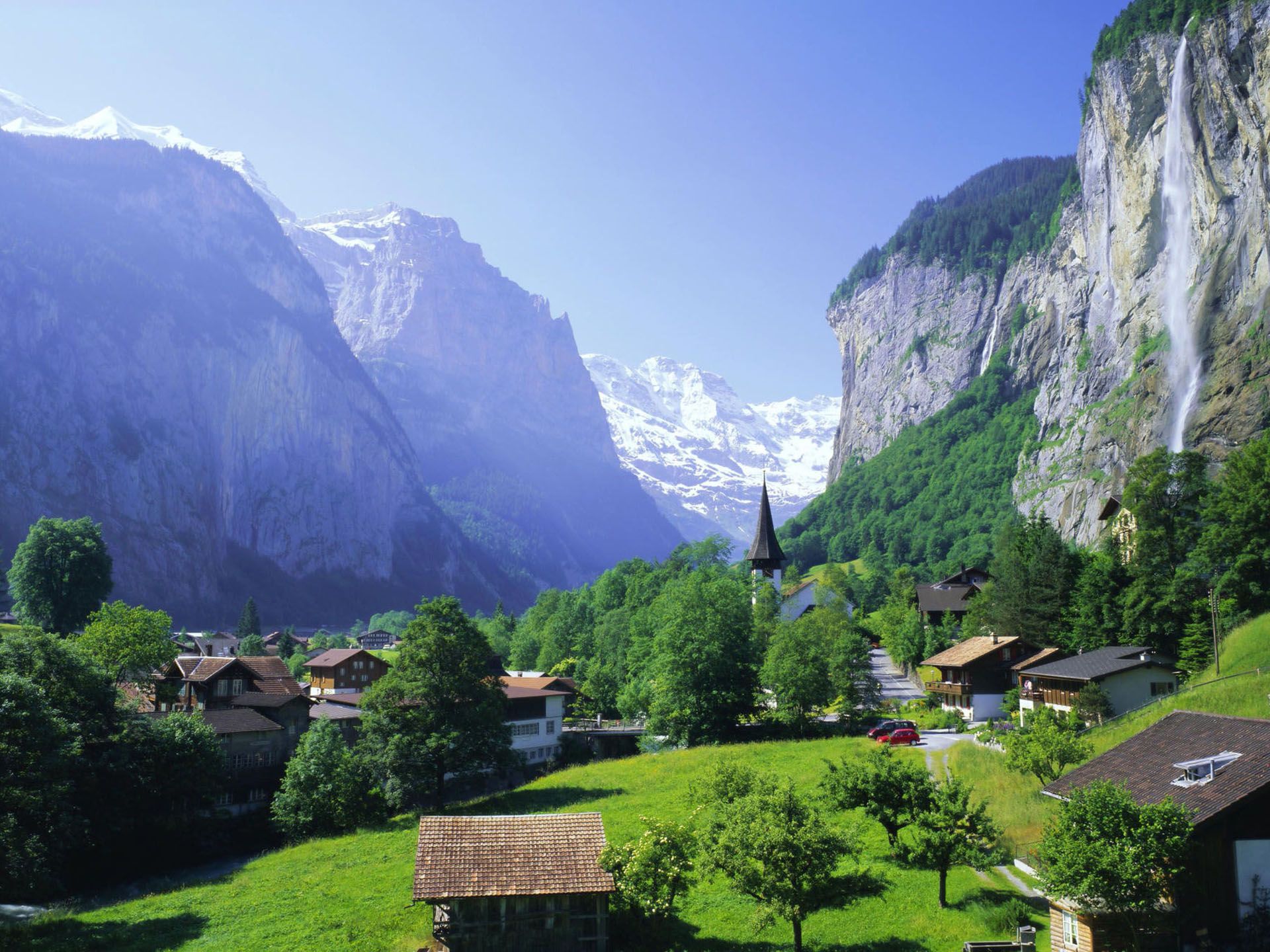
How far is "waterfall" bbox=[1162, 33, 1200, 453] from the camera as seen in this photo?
9631cm

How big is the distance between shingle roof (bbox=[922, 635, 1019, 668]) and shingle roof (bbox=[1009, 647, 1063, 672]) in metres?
1.76

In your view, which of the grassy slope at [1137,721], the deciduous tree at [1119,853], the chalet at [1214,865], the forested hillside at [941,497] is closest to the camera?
the deciduous tree at [1119,853]

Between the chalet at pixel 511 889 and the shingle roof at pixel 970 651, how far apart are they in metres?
Answer: 42.8

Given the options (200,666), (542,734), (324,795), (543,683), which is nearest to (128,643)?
(200,666)

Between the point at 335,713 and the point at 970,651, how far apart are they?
4805 centimetres

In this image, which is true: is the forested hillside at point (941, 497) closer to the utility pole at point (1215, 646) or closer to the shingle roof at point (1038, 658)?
the shingle roof at point (1038, 658)

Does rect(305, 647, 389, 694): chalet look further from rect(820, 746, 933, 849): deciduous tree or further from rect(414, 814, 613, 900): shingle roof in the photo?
rect(820, 746, 933, 849): deciduous tree

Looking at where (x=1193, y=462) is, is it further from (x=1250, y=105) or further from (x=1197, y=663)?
(x=1250, y=105)

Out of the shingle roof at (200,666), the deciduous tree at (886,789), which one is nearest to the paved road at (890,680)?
the deciduous tree at (886,789)

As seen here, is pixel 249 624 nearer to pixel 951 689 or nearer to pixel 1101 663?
pixel 951 689

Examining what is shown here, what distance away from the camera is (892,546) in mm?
164250

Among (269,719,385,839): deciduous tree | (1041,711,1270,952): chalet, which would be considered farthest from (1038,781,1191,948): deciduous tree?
(269,719,385,839): deciduous tree

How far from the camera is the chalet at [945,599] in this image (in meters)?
94.2

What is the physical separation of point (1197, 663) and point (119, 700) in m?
61.5
